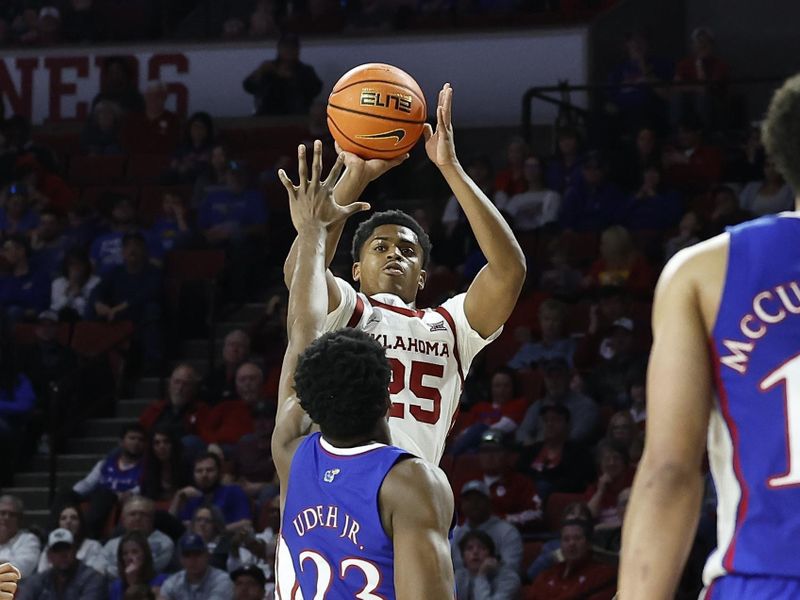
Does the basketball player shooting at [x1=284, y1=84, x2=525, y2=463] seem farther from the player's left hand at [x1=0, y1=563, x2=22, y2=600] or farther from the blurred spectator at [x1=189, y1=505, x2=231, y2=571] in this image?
the blurred spectator at [x1=189, y1=505, x2=231, y2=571]

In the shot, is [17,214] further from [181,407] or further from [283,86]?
[181,407]

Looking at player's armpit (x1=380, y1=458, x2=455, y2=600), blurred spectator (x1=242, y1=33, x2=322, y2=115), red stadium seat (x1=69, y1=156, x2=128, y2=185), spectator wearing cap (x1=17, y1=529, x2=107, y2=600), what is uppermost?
blurred spectator (x1=242, y1=33, x2=322, y2=115)

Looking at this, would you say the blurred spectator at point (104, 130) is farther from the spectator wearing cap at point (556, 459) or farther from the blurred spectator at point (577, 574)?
the blurred spectator at point (577, 574)

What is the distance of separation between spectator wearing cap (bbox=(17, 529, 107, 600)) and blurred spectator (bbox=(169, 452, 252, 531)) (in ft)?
2.52

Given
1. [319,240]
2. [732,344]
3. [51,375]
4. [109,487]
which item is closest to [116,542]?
[109,487]

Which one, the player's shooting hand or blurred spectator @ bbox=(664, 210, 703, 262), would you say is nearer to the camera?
the player's shooting hand

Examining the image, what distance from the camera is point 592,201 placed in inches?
494

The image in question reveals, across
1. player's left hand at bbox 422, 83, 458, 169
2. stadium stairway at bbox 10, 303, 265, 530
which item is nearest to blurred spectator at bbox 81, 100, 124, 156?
stadium stairway at bbox 10, 303, 265, 530

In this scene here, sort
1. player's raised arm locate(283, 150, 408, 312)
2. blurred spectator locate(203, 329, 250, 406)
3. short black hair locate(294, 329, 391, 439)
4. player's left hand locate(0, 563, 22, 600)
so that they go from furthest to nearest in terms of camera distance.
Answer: blurred spectator locate(203, 329, 250, 406) < player's raised arm locate(283, 150, 408, 312) < player's left hand locate(0, 563, 22, 600) < short black hair locate(294, 329, 391, 439)

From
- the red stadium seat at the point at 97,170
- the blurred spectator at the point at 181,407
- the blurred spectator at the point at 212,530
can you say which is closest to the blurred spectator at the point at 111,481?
the blurred spectator at the point at 181,407

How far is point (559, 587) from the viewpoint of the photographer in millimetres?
8641

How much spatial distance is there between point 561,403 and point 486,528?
1281 mm

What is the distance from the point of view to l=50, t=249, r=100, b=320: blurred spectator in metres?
12.9

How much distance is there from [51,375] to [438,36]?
5.40 metres
